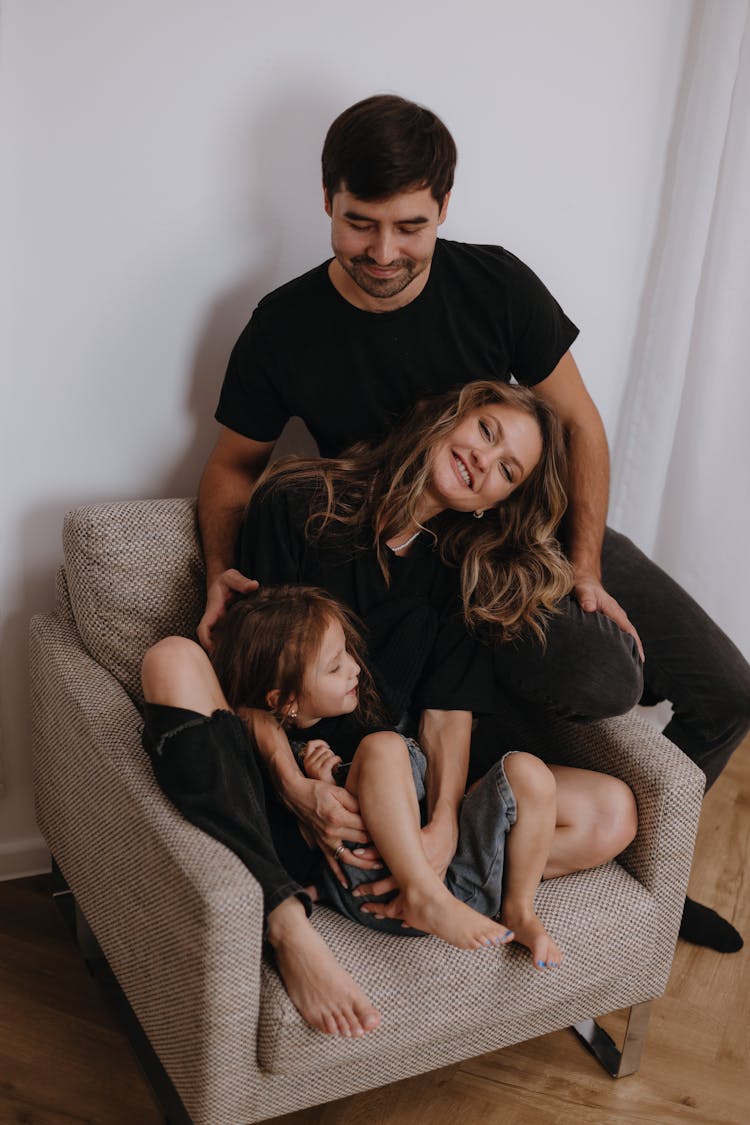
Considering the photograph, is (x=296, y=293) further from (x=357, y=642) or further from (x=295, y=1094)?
(x=295, y=1094)

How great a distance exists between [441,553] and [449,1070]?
80 cm

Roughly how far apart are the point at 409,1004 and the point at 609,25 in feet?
5.47

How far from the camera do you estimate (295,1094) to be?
4.85ft

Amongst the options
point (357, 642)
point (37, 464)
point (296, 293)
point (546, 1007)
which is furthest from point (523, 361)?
point (546, 1007)

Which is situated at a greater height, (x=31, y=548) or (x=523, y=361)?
(x=523, y=361)

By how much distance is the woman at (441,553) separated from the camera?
165 centimetres

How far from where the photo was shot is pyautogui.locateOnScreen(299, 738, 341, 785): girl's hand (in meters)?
1.59

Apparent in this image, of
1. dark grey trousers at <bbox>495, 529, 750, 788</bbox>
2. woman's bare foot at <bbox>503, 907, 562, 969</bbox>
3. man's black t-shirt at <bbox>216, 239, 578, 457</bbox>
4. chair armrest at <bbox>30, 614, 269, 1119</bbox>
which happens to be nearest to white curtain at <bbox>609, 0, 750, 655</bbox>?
dark grey trousers at <bbox>495, 529, 750, 788</bbox>

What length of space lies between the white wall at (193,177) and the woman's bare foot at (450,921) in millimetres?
879

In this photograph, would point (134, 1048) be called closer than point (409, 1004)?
No

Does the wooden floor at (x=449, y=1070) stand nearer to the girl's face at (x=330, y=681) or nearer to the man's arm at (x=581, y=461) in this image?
the girl's face at (x=330, y=681)

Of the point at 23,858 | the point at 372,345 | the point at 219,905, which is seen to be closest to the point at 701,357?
the point at 372,345

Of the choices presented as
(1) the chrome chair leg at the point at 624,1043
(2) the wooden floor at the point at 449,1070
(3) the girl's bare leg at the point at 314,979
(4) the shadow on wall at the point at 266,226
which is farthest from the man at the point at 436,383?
(3) the girl's bare leg at the point at 314,979

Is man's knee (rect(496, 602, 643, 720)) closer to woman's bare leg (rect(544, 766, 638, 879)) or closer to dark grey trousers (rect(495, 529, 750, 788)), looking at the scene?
dark grey trousers (rect(495, 529, 750, 788))
